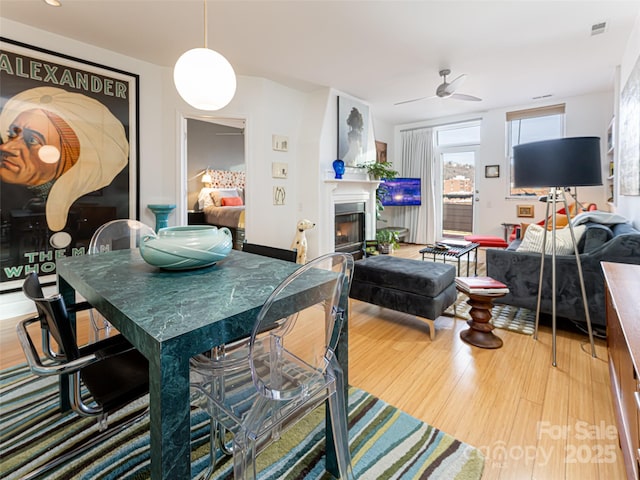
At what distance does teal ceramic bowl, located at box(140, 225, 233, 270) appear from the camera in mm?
1245

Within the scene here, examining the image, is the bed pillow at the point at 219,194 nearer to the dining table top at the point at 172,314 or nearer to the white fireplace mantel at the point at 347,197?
the white fireplace mantel at the point at 347,197

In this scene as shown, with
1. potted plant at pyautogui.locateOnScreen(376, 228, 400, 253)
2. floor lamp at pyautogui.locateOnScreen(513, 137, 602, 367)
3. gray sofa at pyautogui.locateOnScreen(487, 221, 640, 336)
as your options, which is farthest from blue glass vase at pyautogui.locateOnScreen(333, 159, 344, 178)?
floor lamp at pyautogui.locateOnScreen(513, 137, 602, 367)

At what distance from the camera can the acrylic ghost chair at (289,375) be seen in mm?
934

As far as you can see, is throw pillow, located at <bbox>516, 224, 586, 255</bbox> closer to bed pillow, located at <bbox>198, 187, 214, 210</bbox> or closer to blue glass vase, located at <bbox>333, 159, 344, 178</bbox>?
blue glass vase, located at <bbox>333, 159, 344, 178</bbox>

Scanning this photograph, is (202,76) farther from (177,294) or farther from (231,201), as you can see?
(231,201)

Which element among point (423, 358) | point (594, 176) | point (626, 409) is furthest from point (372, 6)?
point (626, 409)

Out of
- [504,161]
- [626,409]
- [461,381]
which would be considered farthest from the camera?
[504,161]

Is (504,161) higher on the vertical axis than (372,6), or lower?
lower

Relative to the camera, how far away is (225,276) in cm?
125

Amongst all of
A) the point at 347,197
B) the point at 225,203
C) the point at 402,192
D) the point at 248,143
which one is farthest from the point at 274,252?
A: the point at 402,192

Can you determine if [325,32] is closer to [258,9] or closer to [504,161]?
[258,9]

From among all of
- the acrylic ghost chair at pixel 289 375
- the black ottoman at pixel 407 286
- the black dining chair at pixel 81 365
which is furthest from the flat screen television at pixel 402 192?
the black dining chair at pixel 81 365

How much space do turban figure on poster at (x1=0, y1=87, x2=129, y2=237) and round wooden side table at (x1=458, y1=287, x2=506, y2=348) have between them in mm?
3684

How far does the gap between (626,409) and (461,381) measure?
87cm
